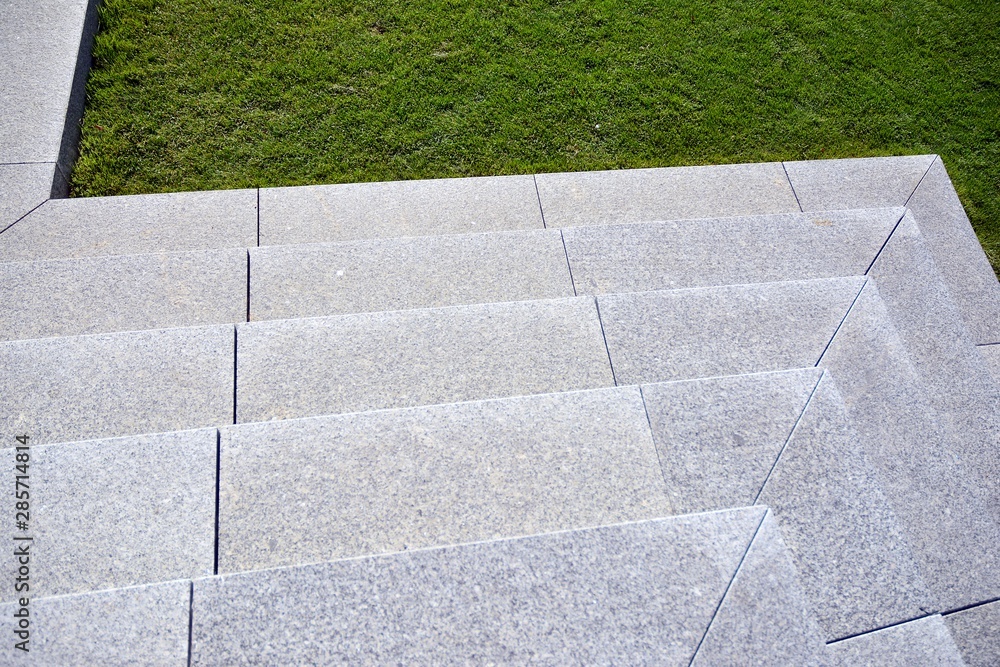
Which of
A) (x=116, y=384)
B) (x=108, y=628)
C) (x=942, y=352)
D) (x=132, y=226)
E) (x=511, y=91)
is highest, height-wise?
(x=511, y=91)

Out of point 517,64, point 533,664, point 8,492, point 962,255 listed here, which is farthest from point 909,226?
point 8,492

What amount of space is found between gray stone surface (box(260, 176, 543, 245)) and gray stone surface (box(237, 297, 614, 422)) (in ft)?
5.15

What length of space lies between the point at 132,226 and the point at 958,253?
269 inches

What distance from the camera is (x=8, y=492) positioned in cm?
310

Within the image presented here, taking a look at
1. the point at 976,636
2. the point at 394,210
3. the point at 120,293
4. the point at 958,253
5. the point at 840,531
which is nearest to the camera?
the point at 840,531

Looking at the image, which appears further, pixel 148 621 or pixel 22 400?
pixel 22 400

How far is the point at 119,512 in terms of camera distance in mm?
3078

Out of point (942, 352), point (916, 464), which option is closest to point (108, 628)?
point (916, 464)

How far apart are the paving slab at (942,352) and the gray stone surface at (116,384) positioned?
4.49 m

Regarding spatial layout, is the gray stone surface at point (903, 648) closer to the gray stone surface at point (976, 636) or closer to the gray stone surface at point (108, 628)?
the gray stone surface at point (976, 636)

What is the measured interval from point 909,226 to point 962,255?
102 centimetres

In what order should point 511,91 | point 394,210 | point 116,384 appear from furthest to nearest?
point 511,91, point 394,210, point 116,384

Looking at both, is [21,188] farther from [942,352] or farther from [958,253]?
[958,253]

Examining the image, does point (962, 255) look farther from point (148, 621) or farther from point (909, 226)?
point (148, 621)
